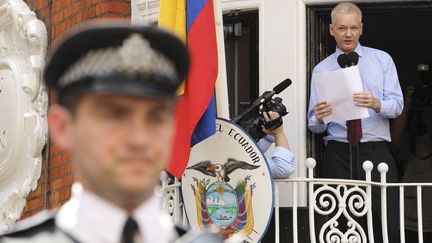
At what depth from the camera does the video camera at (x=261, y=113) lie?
7.17 meters

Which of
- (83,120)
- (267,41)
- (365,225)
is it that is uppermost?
(267,41)

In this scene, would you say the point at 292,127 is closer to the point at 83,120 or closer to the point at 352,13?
the point at 352,13

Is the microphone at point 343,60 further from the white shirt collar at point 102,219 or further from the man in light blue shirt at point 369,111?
the white shirt collar at point 102,219

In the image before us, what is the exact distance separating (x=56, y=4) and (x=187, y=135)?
202 centimetres

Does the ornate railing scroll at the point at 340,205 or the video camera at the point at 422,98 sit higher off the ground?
the video camera at the point at 422,98

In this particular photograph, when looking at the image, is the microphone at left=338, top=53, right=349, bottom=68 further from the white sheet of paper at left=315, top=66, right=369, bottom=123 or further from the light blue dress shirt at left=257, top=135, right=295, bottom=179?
the light blue dress shirt at left=257, top=135, right=295, bottom=179

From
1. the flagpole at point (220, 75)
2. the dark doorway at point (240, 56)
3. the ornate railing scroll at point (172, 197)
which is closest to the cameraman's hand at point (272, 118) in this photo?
the flagpole at point (220, 75)

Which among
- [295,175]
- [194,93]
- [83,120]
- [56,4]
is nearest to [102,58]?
[83,120]

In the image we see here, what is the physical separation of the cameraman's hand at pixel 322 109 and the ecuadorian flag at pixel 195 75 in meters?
0.57

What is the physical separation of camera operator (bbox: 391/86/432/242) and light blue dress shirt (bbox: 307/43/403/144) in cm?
138

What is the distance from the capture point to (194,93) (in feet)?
23.2

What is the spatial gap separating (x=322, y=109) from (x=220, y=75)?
602mm

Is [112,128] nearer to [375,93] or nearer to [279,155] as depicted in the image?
[279,155]

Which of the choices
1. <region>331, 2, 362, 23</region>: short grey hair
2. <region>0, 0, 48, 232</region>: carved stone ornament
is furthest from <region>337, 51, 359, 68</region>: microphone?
<region>0, 0, 48, 232</region>: carved stone ornament
